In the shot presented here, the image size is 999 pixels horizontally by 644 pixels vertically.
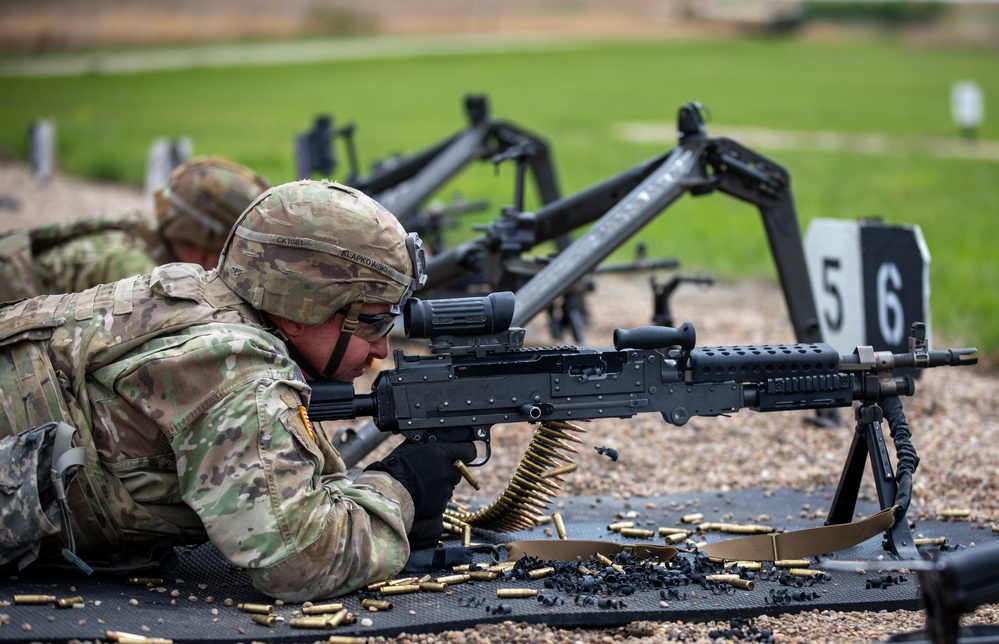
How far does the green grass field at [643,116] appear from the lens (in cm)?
1459

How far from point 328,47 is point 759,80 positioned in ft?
73.7

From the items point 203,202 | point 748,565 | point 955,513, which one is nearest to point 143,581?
point 748,565

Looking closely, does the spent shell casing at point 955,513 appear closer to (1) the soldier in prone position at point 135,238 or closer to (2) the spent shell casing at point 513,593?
(2) the spent shell casing at point 513,593

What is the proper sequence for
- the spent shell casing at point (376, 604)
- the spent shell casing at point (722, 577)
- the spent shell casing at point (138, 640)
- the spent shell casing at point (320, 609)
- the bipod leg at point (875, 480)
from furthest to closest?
1. the bipod leg at point (875, 480)
2. the spent shell casing at point (722, 577)
3. the spent shell casing at point (376, 604)
4. the spent shell casing at point (320, 609)
5. the spent shell casing at point (138, 640)

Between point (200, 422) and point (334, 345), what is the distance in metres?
0.66

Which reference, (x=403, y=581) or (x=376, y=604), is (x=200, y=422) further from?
(x=403, y=581)

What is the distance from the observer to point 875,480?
5059 millimetres

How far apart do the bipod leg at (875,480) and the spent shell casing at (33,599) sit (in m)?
3.30

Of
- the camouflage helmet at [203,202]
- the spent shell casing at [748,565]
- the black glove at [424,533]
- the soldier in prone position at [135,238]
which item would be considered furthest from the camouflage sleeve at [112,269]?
the spent shell casing at [748,565]

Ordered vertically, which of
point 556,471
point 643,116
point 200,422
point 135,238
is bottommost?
point 556,471

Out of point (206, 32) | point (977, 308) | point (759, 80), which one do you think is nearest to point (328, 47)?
point (206, 32)

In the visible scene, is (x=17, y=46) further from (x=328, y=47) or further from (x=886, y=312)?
(x=886, y=312)

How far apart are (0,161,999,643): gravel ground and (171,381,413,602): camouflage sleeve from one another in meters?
0.50

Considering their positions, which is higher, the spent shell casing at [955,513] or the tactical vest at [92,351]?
the tactical vest at [92,351]
